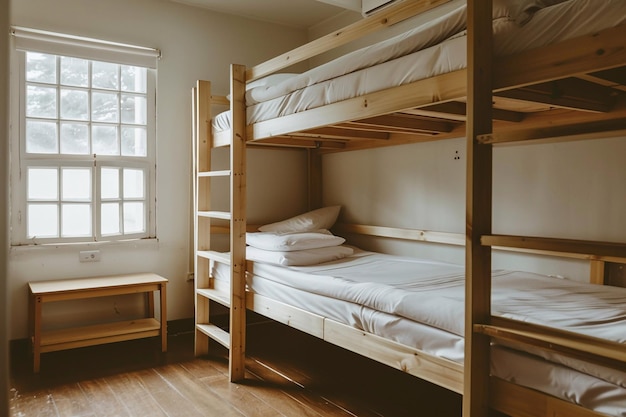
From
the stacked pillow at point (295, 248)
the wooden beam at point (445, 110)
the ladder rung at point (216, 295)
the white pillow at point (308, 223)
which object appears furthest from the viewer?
the white pillow at point (308, 223)

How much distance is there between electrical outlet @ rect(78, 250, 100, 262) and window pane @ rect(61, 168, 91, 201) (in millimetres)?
382

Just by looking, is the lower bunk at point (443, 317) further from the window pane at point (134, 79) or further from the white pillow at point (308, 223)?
the window pane at point (134, 79)

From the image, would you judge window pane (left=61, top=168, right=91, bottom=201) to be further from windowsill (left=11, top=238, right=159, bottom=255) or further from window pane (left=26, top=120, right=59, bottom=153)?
windowsill (left=11, top=238, right=159, bottom=255)

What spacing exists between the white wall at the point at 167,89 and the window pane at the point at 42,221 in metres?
0.12

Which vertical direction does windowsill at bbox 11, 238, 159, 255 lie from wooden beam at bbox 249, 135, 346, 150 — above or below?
below

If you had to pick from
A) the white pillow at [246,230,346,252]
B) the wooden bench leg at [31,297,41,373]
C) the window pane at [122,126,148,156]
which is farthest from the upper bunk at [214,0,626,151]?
the wooden bench leg at [31,297,41,373]

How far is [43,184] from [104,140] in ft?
1.71

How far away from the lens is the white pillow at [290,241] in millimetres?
3146

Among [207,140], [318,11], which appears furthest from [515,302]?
[318,11]

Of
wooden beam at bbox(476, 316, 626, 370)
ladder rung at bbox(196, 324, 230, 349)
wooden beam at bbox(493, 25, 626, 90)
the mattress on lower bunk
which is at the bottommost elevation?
ladder rung at bbox(196, 324, 230, 349)

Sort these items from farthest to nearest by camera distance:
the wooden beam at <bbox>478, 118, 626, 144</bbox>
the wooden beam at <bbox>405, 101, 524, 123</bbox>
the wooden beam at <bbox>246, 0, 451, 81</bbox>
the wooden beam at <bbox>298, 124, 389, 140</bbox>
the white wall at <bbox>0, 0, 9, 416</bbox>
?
the wooden beam at <bbox>298, 124, 389, 140</bbox> < the wooden beam at <bbox>405, 101, 524, 123</bbox> < the wooden beam at <bbox>246, 0, 451, 81</bbox> < the wooden beam at <bbox>478, 118, 626, 144</bbox> < the white wall at <bbox>0, 0, 9, 416</bbox>

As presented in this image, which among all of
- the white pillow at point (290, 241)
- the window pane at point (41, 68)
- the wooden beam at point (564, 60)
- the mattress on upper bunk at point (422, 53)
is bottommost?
the white pillow at point (290, 241)

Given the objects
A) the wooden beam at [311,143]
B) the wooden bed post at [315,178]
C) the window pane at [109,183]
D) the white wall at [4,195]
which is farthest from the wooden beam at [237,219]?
the white wall at [4,195]

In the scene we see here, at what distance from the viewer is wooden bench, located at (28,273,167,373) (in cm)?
318
